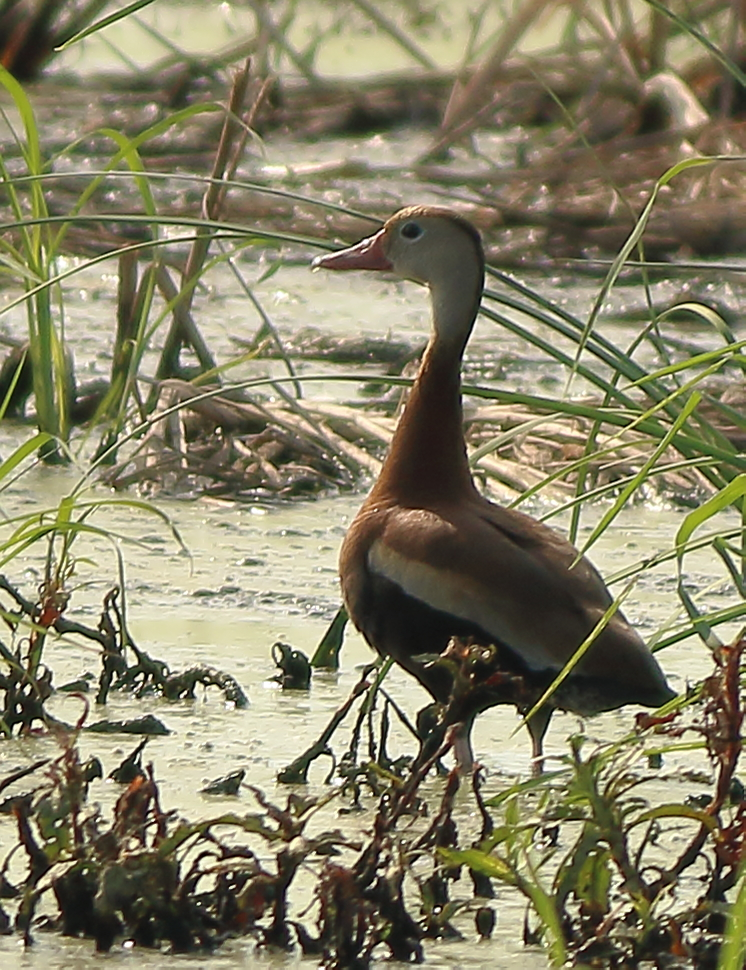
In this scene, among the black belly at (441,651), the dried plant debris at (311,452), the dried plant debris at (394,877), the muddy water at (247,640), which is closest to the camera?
the dried plant debris at (394,877)

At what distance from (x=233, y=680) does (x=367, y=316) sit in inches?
147

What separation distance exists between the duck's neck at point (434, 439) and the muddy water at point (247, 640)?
1.26 feet

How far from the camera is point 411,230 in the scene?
3.83m

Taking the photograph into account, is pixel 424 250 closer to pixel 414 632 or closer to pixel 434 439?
pixel 434 439

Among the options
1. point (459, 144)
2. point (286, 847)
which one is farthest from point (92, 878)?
point (459, 144)

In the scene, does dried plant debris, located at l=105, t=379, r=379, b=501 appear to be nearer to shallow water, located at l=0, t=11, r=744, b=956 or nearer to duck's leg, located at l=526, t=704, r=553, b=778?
shallow water, located at l=0, t=11, r=744, b=956

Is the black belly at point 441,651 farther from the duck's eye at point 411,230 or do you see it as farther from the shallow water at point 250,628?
the duck's eye at point 411,230

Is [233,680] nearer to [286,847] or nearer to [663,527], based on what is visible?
[286,847]

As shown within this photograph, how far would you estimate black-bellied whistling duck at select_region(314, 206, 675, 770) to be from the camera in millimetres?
3178

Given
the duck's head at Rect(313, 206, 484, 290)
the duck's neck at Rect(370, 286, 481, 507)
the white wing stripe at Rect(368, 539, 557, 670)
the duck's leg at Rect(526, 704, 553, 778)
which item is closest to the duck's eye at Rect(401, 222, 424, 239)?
the duck's head at Rect(313, 206, 484, 290)

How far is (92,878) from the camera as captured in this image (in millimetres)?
2510

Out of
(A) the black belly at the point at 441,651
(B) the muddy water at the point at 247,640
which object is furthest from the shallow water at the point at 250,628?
(A) the black belly at the point at 441,651

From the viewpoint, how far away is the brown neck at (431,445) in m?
3.51

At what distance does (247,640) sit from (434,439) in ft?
2.10
